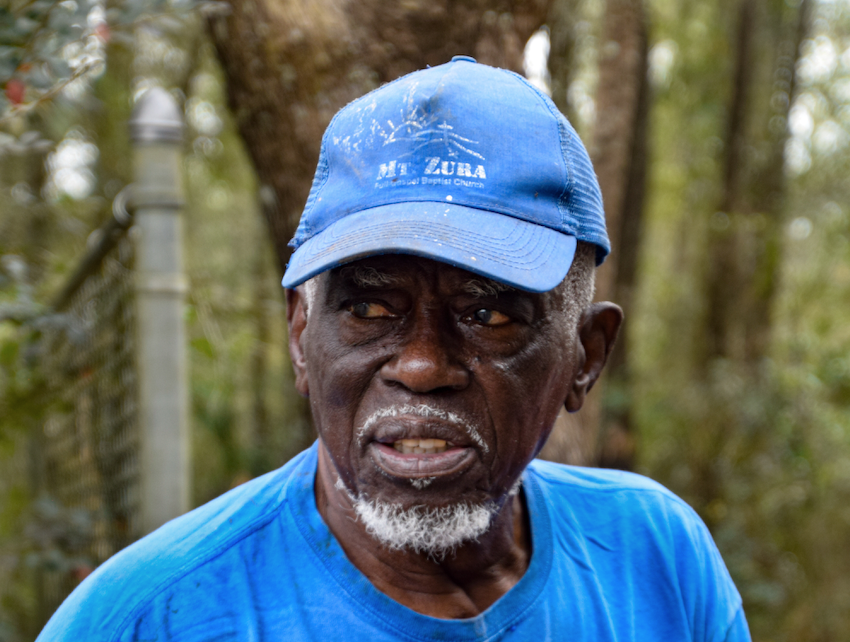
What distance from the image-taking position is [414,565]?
1591 millimetres

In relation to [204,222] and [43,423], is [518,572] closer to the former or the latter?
[43,423]

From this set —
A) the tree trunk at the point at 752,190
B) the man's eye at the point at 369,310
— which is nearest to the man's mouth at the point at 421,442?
the man's eye at the point at 369,310

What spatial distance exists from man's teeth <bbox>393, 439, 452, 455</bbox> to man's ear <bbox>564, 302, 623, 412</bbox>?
43 cm

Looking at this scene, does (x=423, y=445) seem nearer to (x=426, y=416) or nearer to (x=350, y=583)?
(x=426, y=416)

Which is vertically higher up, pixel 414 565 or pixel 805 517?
pixel 414 565

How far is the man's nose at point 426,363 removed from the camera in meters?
1.43

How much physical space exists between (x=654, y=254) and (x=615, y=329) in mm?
14937

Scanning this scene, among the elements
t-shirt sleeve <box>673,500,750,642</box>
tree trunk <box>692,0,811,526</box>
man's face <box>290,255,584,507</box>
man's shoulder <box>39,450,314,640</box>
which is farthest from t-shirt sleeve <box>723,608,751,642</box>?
tree trunk <box>692,0,811,526</box>

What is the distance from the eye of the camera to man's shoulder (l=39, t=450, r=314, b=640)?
141 cm

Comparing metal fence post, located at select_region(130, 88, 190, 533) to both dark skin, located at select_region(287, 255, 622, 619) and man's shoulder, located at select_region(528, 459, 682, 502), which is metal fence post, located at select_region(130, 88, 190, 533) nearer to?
dark skin, located at select_region(287, 255, 622, 619)

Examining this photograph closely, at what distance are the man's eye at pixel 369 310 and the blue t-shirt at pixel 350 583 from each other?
0.39 m

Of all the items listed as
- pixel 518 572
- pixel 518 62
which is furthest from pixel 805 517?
pixel 518 572

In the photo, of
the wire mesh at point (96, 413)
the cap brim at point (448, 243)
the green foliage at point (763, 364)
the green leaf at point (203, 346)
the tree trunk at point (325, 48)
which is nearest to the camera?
the cap brim at point (448, 243)

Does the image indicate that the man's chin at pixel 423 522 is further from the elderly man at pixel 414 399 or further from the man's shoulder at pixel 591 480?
the man's shoulder at pixel 591 480
